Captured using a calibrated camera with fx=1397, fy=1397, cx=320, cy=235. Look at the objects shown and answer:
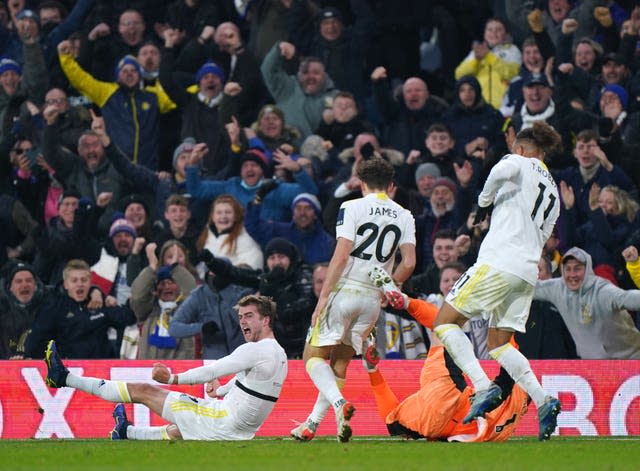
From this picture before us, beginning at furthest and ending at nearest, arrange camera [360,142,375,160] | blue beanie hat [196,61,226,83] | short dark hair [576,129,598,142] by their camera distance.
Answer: blue beanie hat [196,61,226,83] < camera [360,142,375,160] < short dark hair [576,129,598,142]

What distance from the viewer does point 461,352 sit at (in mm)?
11156

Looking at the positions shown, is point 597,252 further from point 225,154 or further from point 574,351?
point 225,154

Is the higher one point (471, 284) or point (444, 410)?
point (471, 284)

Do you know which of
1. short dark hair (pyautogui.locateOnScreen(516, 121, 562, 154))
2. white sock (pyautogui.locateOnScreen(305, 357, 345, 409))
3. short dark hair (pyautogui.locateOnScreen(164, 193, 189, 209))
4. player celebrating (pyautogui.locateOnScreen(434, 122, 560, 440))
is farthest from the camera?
short dark hair (pyautogui.locateOnScreen(164, 193, 189, 209))

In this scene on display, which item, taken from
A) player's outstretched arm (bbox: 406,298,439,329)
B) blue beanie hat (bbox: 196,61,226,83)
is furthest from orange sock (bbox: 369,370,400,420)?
blue beanie hat (bbox: 196,61,226,83)

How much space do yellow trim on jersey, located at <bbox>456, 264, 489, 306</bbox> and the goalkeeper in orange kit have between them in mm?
706

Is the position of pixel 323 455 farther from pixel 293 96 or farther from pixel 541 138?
pixel 293 96

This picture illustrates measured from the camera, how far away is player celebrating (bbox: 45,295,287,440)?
11.6 metres

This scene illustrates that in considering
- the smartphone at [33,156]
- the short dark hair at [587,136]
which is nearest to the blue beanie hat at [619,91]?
the short dark hair at [587,136]

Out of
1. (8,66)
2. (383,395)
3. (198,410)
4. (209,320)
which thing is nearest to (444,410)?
(383,395)

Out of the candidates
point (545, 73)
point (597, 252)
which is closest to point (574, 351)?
point (597, 252)

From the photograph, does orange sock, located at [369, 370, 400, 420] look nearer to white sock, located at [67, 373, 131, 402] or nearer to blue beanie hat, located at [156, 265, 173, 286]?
white sock, located at [67, 373, 131, 402]

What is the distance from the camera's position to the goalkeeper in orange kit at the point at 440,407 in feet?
39.5

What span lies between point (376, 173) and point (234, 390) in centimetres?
219
